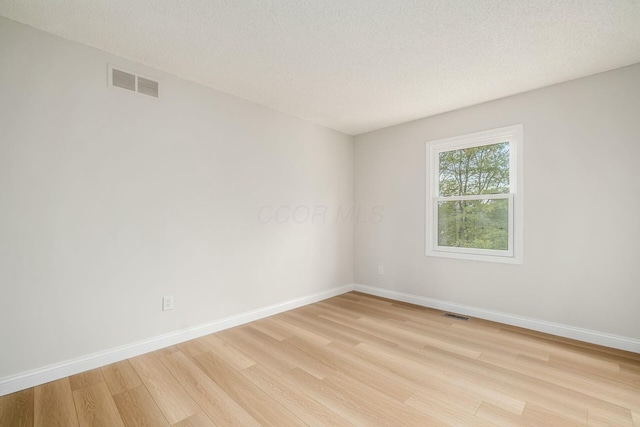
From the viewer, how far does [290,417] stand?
1.66m

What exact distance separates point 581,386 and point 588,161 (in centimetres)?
198

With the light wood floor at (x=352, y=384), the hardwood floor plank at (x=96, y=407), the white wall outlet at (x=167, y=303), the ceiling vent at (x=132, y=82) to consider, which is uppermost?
the ceiling vent at (x=132, y=82)

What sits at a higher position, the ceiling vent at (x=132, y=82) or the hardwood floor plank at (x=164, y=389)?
the ceiling vent at (x=132, y=82)

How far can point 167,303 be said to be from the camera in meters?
2.58

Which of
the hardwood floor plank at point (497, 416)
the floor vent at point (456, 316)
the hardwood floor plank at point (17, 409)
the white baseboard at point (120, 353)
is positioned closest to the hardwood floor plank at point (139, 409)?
the hardwood floor plank at point (17, 409)

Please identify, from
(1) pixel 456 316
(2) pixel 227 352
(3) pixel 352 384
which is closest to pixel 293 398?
(3) pixel 352 384

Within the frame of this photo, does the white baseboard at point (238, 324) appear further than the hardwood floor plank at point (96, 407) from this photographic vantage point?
Yes

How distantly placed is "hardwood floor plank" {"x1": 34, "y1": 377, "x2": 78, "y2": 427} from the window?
367 centimetres

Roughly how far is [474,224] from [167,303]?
3.48 meters

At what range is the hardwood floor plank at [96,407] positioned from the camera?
161 cm

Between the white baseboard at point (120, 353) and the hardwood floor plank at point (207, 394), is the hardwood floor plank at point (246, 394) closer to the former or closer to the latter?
the hardwood floor plank at point (207, 394)

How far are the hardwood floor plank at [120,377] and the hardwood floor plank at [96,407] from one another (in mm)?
45

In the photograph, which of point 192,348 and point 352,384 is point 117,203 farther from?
point 352,384

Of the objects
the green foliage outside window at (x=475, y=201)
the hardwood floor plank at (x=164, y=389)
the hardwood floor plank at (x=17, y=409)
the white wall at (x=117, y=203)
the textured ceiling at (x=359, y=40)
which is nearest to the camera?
the hardwood floor plank at (x=17, y=409)
